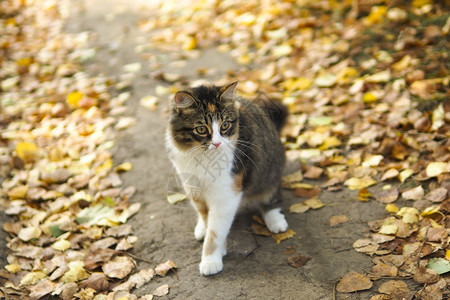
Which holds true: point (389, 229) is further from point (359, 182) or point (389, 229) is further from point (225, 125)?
point (225, 125)

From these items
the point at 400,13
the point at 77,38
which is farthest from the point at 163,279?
the point at 77,38

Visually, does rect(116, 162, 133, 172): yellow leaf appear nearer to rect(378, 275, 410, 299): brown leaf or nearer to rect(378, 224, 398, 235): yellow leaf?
rect(378, 224, 398, 235): yellow leaf

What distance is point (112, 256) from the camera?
10.6 ft

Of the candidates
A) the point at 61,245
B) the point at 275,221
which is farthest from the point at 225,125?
the point at 61,245

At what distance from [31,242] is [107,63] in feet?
12.3

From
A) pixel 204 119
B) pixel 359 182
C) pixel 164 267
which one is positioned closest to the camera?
pixel 204 119

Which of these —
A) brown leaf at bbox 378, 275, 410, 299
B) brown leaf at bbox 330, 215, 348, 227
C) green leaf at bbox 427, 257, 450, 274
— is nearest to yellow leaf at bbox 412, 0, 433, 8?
brown leaf at bbox 330, 215, 348, 227

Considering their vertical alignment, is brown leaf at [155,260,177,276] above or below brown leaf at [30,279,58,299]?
below

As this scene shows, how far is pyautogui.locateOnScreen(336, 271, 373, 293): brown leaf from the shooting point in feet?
8.57

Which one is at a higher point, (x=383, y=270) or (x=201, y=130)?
(x=201, y=130)

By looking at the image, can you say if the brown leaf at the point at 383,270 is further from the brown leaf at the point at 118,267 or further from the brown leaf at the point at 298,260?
the brown leaf at the point at 118,267

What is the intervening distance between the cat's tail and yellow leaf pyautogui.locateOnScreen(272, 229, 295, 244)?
94 cm

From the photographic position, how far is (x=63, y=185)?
403cm

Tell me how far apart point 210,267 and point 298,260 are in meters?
0.59
